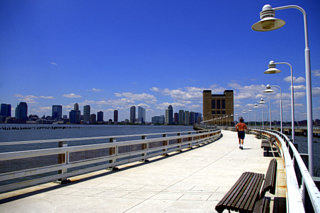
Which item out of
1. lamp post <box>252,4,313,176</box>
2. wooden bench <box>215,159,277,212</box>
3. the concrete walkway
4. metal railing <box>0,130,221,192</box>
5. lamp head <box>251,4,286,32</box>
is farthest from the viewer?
lamp head <box>251,4,286,32</box>

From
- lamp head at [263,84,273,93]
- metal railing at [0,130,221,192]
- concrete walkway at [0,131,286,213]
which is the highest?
lamp head at [263,84,273,93]

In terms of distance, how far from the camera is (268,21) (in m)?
7.83

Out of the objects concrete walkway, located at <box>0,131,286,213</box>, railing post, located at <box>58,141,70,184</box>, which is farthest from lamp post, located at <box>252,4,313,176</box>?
railing post, located at <box>58,141,70,184</box>

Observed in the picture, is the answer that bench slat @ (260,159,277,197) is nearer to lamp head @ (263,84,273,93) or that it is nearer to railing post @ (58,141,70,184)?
railing post @ (58,141,70,184)

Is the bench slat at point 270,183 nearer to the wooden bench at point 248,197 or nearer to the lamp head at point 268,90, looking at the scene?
the wooden bench at point 248,197

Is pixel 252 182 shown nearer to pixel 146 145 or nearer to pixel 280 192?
pixel 280 192

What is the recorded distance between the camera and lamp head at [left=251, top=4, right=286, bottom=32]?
7.73 meters

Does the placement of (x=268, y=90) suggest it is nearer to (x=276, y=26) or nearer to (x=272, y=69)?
(x=272, y=69)

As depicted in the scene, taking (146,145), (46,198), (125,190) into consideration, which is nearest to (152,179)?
(125,190)

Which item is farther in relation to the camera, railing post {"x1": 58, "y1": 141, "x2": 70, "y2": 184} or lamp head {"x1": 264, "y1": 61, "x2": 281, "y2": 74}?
lamp head {"x1": 264, "y1": 61, "x2": 281, "y2": 74}

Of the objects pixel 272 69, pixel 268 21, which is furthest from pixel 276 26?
pixel 272 69

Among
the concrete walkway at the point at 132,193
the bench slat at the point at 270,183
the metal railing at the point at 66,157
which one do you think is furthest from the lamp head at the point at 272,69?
the bench slat at the point at 270,183

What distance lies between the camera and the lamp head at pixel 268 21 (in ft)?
A: 25.4

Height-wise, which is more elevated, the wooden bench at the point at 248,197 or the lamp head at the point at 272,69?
the lamp head at the point at 272,69
